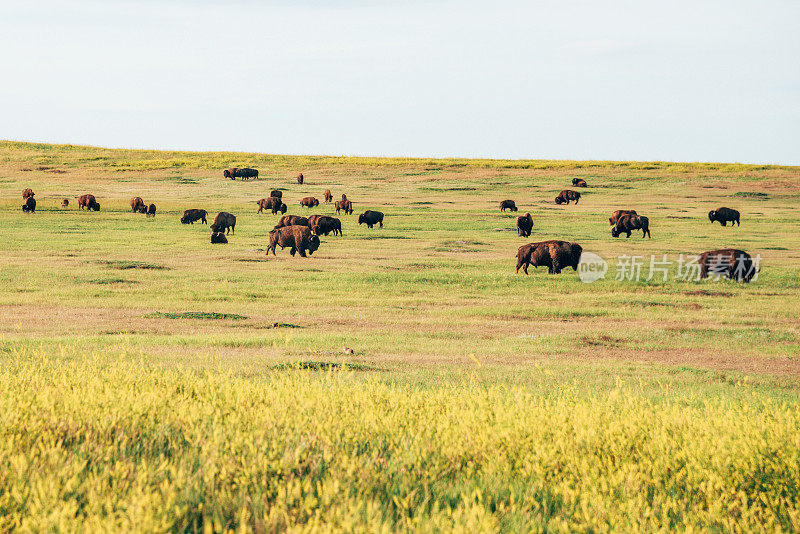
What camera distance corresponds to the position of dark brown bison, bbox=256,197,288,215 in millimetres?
51625

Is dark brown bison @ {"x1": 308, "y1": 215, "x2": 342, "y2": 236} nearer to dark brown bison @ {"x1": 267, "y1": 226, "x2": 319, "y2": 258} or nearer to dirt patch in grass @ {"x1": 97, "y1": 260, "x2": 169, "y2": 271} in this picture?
dark brown bison @ {"x1": 267, "y1": 226, "x2": 319, "y2": 258}

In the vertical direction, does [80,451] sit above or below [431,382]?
above

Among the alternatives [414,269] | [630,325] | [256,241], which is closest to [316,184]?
[256,241]

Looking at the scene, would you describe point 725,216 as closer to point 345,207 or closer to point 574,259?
point 345,207

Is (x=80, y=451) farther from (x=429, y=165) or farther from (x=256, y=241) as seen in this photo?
(x=429, y=165)

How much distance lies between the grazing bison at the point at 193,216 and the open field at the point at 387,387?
14.2 feet

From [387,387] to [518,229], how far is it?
3167 cm

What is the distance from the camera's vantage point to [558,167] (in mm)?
93938

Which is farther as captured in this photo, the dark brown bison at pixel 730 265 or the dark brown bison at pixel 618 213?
the dark brown bison at pixel 618 213

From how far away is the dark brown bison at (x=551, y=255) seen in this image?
2564 cm

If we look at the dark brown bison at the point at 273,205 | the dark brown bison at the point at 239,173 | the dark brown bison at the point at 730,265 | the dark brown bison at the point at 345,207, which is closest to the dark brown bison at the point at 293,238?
the dark brown bison at the point at 730,265

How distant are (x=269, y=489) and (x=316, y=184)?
72082 millimetres

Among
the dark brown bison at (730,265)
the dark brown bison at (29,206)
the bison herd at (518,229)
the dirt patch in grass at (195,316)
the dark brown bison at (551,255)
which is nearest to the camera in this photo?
the dirt patch in grass at (195,316)

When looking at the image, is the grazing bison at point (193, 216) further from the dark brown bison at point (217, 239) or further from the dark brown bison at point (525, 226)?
the dark brown bison at point (525, 226)
